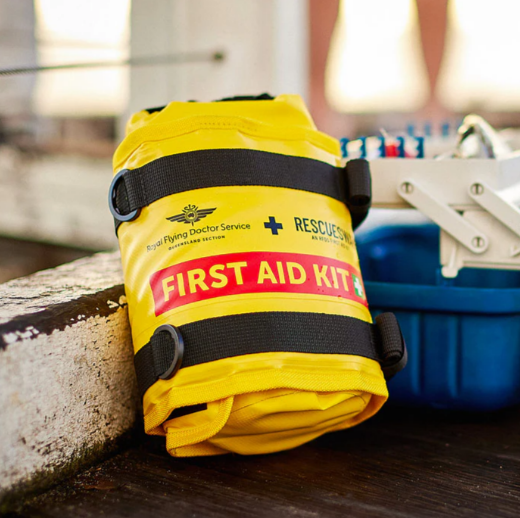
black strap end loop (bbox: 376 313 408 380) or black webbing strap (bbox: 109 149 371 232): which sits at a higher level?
black webbing strap (bbox: 109 149 371 232)

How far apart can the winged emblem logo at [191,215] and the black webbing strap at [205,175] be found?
43mm

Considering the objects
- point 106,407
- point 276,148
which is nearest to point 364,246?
point 276,148

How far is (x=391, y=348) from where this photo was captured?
1.31m

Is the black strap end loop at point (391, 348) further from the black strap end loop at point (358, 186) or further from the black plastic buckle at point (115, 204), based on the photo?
the black plastic buckle at point (115, 204)

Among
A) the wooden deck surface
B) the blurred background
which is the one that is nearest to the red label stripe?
the wooden deck surface

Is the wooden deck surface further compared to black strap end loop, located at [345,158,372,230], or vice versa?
black strap end loop, located at [345,158,372,230]

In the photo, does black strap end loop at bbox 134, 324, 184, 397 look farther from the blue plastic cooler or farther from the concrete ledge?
the blue plastic cooler

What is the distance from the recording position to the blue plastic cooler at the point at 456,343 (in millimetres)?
1531

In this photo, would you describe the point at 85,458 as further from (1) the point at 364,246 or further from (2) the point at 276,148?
(1) the point at 364,246

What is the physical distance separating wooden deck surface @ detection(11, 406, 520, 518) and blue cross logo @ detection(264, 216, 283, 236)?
18.3 inches

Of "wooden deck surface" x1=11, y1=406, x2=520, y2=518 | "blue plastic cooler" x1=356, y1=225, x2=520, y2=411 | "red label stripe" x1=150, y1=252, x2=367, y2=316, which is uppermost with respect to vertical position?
"red label stripe" x1=150, y1=252, x2=367, y2=316

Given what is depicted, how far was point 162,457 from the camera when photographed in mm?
1368

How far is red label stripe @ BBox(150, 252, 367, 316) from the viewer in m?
1.23

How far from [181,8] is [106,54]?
2.93 meters
